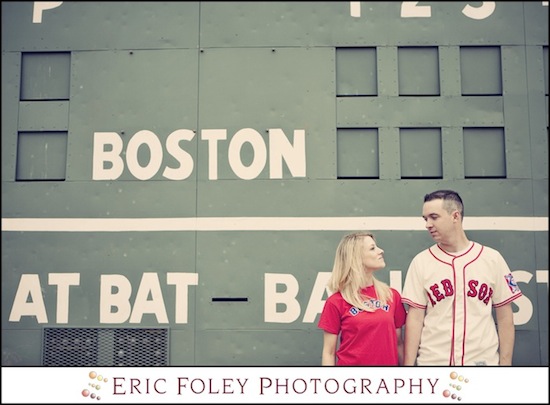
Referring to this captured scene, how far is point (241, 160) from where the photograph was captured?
519cm

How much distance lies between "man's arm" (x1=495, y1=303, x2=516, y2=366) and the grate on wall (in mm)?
2457

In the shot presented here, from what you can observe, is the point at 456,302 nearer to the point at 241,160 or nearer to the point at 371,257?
the point at 371,257

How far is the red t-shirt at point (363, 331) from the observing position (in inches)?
145

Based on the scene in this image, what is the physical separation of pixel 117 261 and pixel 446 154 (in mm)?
2732

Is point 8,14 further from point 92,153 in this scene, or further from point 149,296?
point 149,296

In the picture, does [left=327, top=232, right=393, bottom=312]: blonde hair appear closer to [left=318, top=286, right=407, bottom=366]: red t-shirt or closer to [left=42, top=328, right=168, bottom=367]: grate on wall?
[left=318, top=286, right=407, bottom=366]: red t-shirt

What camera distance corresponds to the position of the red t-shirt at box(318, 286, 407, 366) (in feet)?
12.1

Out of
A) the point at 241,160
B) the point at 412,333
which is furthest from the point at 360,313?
the point at 241,160

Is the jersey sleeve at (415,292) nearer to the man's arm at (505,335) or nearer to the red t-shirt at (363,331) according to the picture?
the red t-shirt at (363,331)

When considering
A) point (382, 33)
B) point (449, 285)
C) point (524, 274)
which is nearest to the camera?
point (449, 285)

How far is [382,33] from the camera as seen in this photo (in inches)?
207

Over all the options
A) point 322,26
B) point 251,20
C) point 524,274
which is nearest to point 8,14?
point 251,20

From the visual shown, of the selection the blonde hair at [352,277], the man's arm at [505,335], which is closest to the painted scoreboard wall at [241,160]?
the man's arm at [505,335]

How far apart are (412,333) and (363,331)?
1.57ft
